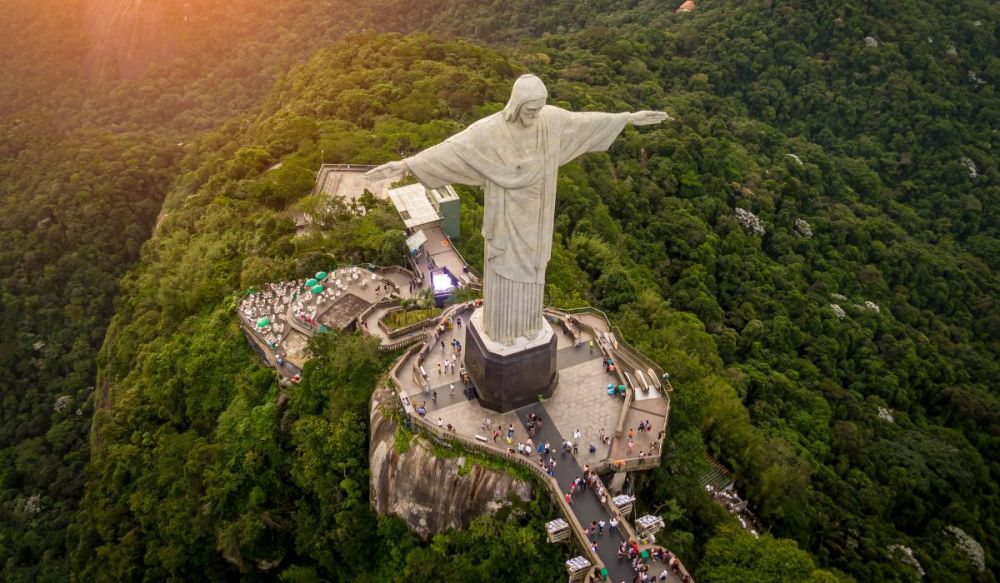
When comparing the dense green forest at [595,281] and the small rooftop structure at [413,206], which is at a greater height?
the small rooftop structure at [413,206]

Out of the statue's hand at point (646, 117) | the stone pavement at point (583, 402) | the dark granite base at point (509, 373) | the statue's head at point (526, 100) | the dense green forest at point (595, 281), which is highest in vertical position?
the statue's head at point (526, 100)

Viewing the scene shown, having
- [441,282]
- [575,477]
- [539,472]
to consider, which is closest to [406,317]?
[441,282]

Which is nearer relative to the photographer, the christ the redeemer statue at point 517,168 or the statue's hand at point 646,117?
the christ the redeemer statue at point 517,168

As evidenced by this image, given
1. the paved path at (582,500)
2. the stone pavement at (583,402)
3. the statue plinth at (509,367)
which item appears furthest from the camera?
the stone pavement at (583,402)

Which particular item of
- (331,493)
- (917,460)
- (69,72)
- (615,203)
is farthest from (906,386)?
(69,72)

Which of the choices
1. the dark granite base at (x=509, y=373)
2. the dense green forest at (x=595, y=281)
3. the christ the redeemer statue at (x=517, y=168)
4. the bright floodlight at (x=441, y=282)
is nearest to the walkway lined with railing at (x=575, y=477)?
the dark granite base at (x=509, y=373)

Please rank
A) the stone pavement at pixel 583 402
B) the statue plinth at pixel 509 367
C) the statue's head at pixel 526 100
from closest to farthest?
the statue's head at pixel 526 100, the statue plinth at pixel 509 367, the stone pavement at pixel 583 402

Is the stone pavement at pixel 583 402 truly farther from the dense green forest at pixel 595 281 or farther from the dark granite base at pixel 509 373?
the dense green forest at pixel 595 281

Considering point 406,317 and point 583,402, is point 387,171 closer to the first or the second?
point 583,402
